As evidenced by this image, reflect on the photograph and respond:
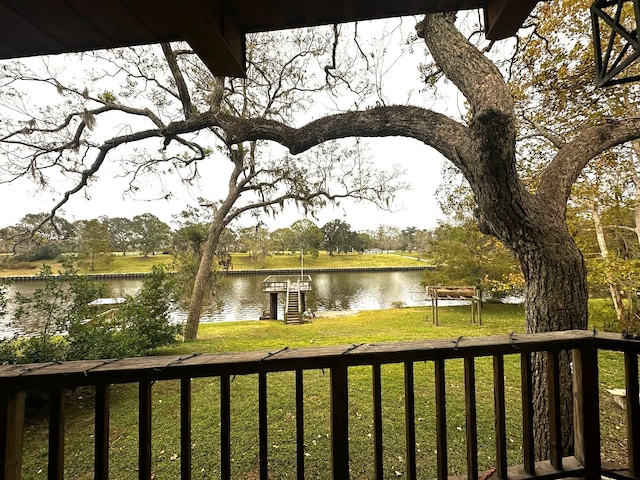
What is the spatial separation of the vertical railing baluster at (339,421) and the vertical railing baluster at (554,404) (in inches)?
33.3

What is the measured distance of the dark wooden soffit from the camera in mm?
942

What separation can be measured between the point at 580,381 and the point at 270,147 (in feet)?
26.0

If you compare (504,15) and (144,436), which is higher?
(504,15)

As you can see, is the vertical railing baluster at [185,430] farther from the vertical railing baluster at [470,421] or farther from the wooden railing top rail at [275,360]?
the vertical railing baluster at [470,421]

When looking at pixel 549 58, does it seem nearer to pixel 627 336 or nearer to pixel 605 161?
pixel 605 161

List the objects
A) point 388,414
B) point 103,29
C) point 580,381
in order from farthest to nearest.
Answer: point 388,414, point 580,381, point 103,29

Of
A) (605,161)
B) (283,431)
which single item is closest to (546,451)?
(283,431)

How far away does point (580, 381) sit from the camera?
1.18 m

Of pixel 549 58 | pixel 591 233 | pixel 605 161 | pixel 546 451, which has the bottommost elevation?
pixel 546 451

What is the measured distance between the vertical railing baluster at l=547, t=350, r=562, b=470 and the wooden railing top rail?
0.06m

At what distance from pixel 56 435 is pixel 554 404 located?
6.12 ft

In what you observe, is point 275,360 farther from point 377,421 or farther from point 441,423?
point 441,423

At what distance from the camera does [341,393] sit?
104 centimetres

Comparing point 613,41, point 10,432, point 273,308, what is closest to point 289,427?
point 10,432
